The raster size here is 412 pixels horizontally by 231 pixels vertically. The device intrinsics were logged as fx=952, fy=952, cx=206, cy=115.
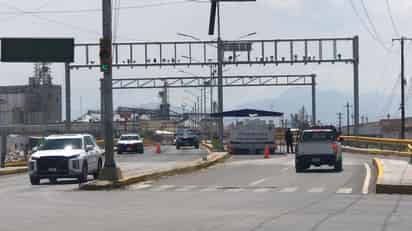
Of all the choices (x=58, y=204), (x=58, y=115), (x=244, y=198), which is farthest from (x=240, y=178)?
(x=58, y=115)

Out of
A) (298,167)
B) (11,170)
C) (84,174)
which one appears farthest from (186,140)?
(84,174)

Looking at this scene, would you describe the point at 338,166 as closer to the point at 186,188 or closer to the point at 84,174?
the point at 84,174

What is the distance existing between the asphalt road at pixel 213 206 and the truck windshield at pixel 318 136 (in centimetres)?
586

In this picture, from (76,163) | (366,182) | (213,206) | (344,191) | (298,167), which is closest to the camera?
(213,206)

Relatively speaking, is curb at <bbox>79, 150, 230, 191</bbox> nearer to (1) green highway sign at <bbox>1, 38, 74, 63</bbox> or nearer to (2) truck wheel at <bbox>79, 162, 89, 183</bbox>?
(2) truck wheel at <bbox>79, 162, 89, 183</bbox>

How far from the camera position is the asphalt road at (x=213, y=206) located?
1775 cm

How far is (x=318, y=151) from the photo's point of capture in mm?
40125

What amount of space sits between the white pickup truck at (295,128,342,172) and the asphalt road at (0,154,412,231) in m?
5.04

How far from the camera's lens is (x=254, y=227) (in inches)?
674

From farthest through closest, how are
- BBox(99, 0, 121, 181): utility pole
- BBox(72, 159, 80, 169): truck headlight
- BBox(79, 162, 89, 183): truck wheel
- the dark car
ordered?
1. the dark car
2. BBox(79, 162, 89, 183): truck wheel
3. BBox(72, 159, 80, 169): truck headlight
4. BBox(99, 0, 121, 181): utility pole

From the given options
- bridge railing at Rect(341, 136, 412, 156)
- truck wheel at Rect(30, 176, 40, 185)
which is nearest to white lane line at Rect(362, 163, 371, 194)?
truck wheel at Rect(30, 176, 40, 185)

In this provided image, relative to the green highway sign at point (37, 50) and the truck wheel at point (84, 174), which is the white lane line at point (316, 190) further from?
the green highway sign at point (37, 50)

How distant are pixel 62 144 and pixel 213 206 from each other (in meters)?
14.2

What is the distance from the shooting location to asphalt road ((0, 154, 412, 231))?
17750mm
